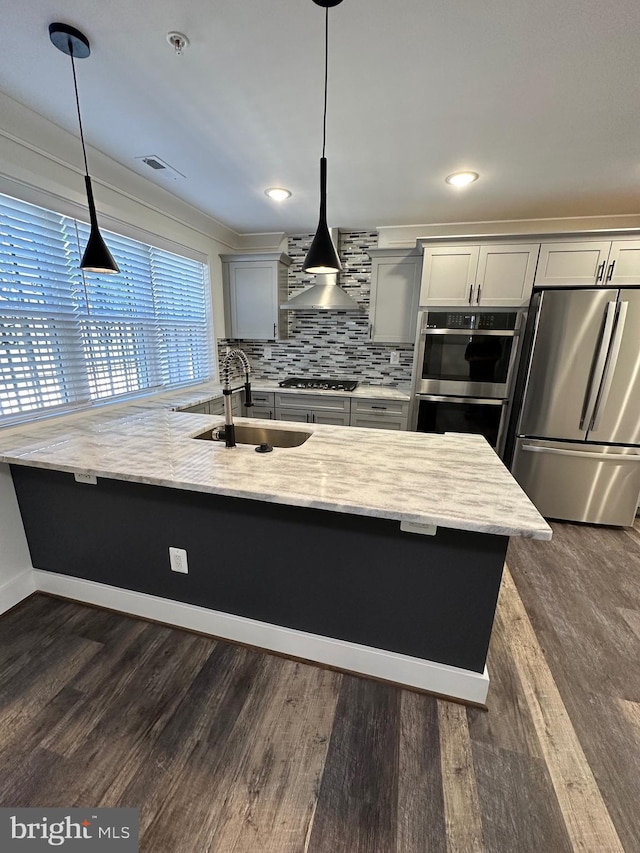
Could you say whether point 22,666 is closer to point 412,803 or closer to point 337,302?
point 412,803

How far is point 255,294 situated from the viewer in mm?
3818

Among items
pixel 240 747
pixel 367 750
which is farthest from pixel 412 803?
pixel 240 747

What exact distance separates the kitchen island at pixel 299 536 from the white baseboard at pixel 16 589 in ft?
0.29

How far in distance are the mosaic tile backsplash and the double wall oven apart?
730mm

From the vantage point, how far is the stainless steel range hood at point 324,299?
3604mm

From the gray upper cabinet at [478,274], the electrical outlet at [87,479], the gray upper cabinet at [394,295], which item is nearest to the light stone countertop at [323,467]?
the electrical outlet at [87,479]

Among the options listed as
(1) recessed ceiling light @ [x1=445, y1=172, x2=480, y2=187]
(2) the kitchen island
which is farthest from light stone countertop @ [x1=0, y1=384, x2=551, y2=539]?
(1) recessed ceiling light @ [x1=445, y1=172, x2=480, y2=187]

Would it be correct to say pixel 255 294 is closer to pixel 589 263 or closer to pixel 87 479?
pixel 87 479

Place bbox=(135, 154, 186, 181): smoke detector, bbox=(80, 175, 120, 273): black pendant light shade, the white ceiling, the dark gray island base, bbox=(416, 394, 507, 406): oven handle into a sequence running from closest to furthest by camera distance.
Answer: the white ceiling → the dark gray island base → bbox=(80, 175, 120, 273): black pendant light shade → bbox=(135, 154, 186, 181): smoke detector → bbox=(416, 394, 507, 406): oven handle

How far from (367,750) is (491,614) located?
2.20 ft

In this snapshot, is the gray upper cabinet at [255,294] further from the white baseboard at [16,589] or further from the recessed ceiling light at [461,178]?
the white baseboard at [16,589]

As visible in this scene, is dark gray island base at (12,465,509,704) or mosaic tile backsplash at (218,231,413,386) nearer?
dark gray island base at (12,465,509,704)

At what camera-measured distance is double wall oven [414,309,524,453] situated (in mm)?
2926

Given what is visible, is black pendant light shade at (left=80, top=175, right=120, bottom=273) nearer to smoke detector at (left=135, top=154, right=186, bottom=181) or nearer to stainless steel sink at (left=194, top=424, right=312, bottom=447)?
smoke detector at (left=135, top=154, right=186, bottom=181)
